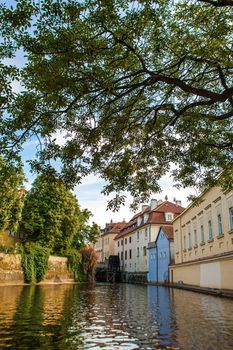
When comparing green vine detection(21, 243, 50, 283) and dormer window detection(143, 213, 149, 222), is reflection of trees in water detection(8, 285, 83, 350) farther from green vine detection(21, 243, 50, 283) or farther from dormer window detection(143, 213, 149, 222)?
dormer window detection(143, 213, 149, 222)

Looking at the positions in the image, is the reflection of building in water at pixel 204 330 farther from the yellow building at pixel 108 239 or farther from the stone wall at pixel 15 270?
the yellow building at pixel 108 239

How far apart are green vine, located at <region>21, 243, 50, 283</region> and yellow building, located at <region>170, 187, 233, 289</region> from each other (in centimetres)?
1384

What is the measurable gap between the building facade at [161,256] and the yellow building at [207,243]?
3932 mm

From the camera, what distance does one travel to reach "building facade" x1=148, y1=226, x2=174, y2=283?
42219 mm

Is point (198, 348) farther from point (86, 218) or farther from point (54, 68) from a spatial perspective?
point (86, 218)

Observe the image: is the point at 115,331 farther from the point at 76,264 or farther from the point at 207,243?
the point at 76,264

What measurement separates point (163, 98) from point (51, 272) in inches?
1434

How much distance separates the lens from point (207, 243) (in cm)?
2727

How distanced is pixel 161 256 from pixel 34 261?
1544cm

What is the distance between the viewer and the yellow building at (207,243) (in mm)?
22141

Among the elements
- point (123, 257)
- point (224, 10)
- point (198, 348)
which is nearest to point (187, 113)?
point (224, 10)

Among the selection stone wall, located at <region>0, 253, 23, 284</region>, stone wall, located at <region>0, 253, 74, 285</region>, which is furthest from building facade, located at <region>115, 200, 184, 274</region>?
stone wall, located at <region>0, 253, 23, 284</region>

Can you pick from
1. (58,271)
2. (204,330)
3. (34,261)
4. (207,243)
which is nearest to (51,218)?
(34,261)

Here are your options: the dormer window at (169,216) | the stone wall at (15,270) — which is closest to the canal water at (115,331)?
the stone wall at (15,270)
